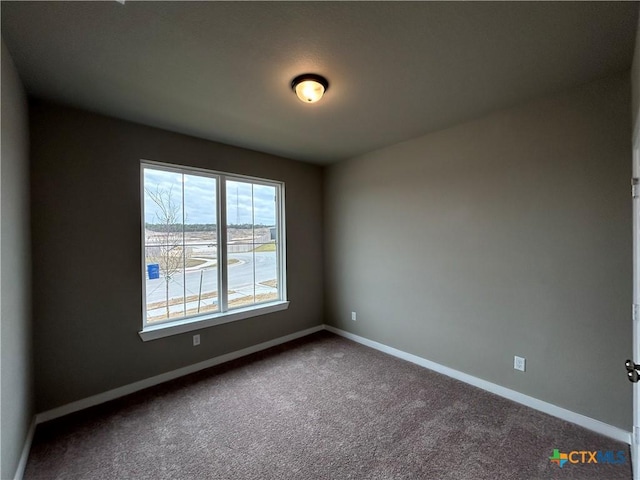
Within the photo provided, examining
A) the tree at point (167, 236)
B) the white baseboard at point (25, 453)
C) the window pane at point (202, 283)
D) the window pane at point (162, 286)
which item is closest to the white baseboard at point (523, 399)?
the window pane at point (202, 283)

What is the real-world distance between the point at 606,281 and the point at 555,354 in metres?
0.68

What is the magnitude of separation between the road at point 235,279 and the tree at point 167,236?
8 centimetres

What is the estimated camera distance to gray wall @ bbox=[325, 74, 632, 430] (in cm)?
197

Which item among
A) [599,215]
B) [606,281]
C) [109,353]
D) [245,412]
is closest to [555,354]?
[606,281]

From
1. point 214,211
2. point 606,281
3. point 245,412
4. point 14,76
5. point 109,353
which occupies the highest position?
point 14,76

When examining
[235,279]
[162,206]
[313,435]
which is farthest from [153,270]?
[313,435]

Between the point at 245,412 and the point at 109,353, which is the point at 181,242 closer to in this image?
the point at 109,353

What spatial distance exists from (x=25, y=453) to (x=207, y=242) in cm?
205

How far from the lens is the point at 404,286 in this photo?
3270mm

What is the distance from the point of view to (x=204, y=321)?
3.07m

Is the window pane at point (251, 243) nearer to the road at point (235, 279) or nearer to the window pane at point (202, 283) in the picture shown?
the road at point (235, 279)

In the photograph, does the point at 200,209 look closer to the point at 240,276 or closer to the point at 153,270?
the point at 153,270

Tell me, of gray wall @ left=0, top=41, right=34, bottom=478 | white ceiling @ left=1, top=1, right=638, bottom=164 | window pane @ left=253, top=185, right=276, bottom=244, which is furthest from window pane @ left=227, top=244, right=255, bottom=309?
gray wall @ left=0, top=41, right=34, bottom=478

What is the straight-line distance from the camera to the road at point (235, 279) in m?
2.87
